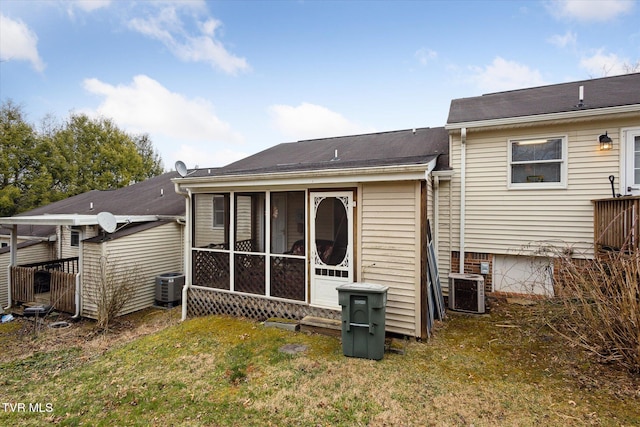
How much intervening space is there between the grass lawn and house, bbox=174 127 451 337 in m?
0.68

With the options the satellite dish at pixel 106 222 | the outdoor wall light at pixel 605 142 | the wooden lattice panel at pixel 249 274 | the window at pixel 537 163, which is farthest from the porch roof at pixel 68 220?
the outdoor wall light at pixel 605 142

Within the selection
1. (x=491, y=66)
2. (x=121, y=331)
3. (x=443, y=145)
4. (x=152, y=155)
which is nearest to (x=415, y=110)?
(x=491, y=66)

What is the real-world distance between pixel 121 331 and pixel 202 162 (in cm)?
4250

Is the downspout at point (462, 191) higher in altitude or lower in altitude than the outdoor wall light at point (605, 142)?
lower

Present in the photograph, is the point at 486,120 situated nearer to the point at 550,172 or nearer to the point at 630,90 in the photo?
the point at 550,172

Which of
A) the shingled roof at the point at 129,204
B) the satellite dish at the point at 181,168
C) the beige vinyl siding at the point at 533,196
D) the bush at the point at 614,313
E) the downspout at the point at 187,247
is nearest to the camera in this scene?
the bush at the point at 614,313

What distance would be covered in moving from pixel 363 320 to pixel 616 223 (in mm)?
5018

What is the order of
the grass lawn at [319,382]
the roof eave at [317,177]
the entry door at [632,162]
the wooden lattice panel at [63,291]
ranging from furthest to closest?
the wooden lattice panel at [63,291]
the entry door at [632,162]
the roof eave at [317,177]
the grass lawn at [319,382]

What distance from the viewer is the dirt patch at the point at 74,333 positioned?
A: 20.7ft

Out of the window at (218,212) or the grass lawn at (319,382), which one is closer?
the grass lawn at (319,382)

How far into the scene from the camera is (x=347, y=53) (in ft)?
48.3

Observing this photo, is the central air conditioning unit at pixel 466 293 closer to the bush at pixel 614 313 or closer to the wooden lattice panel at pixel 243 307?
the bush at pixel 614 313

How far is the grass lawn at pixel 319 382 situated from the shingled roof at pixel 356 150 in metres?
4.33

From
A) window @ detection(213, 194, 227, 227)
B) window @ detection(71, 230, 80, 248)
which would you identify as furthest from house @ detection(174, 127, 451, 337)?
window @ detection(71, 230, 80, 248)
